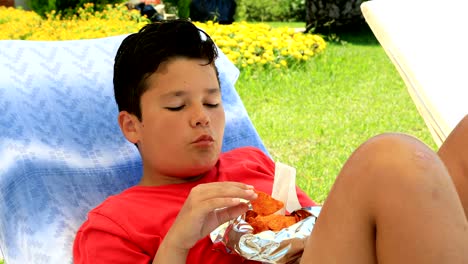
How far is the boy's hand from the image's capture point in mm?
1845

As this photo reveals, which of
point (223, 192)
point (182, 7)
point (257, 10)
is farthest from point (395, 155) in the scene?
point (257, 10)

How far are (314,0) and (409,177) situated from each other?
9.27 m

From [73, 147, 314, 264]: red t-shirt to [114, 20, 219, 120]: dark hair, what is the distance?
25 centimetres

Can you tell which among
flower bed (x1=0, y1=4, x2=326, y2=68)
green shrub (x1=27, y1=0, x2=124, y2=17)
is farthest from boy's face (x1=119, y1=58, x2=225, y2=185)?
green shrub (x1=27, y1=0, x2=124, y2=17)

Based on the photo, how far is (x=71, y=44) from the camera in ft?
10.1

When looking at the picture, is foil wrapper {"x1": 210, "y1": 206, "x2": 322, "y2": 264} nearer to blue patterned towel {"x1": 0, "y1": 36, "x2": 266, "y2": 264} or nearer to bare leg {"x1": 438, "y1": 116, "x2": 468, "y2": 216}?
bare leg {"x1": 438, "y1": 116, "x2": 468, "y2": 216}

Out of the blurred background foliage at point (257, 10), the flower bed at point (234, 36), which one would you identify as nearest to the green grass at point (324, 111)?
the flower bed at point (234, 36)

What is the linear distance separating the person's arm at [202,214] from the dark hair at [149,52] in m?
0.50

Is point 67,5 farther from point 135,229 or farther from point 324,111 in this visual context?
point 135,229

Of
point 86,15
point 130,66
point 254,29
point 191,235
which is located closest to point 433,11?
point 130,66

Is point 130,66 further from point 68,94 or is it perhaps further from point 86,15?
point 86,15

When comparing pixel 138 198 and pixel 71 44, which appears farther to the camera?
pixel 71 44

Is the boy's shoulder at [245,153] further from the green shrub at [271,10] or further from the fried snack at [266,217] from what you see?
the green shrub at [271,10]

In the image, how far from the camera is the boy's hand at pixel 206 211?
184cm
